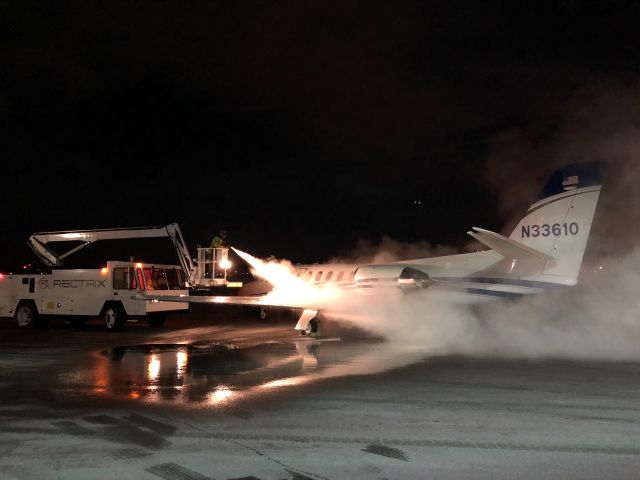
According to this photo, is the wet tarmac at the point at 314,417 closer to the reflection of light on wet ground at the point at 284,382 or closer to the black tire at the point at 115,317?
the reflection of light on wet ground at the point at 284,382

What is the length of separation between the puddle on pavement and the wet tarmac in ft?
0.19

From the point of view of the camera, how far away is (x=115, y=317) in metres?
24.9

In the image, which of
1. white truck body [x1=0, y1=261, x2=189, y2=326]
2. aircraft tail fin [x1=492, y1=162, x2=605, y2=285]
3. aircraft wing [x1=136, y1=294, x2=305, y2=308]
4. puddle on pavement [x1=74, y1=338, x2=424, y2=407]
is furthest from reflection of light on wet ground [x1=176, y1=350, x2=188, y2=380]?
aircraft tail fin [x1=492, y1=162, x2=605, y2=285]

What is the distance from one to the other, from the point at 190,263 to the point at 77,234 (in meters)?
6.18

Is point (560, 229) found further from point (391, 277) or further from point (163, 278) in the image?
point (163, 278)

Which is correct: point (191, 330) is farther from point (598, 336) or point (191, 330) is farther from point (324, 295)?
point (598, 336)

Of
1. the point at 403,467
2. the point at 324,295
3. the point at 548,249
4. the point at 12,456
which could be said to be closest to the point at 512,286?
the point at 548,249

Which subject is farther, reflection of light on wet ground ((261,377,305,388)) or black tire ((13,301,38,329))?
black tire ((13,301,38,329))

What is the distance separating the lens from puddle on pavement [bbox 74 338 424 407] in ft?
37.6

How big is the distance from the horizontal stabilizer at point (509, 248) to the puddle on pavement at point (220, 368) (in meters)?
3.86

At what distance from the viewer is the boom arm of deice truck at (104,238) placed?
1039 inches

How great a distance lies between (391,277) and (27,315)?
54.9 ft

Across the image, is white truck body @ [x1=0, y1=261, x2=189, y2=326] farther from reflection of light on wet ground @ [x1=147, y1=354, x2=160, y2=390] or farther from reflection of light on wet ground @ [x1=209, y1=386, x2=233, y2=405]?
reflection of light on wet ground @ [x1=209, y1=386, x2=233, y2=405]

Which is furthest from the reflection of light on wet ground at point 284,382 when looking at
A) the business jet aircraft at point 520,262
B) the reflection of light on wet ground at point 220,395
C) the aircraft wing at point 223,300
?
the aircraft wing at point 223,300
